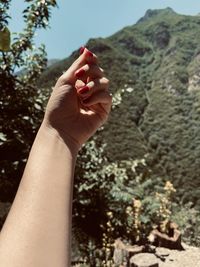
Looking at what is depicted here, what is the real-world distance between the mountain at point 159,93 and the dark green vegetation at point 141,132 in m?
0.06

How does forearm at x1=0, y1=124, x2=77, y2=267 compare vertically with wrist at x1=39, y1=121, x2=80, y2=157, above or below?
below

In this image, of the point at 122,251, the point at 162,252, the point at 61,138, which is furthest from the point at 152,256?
the point at 61,138

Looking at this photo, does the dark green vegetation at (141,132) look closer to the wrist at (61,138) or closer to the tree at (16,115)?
the tree at (16,115)

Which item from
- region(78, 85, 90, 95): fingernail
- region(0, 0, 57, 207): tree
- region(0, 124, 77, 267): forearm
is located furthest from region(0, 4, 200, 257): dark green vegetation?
region(0, 124, 77, 267): forearm

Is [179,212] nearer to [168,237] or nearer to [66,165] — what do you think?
[168,237]

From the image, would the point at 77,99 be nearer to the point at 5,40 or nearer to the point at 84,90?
the point at 84,90

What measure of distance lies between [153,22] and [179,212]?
42.4m

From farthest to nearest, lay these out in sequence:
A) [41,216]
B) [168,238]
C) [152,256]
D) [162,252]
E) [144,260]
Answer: [168,238]
[162,252]
[152,256]
[144,260]
[41,216]

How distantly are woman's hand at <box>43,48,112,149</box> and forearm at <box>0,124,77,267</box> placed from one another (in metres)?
0.10

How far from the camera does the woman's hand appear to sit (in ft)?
3.79

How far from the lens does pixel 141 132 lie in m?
32.1

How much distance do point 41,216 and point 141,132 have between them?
31.3m

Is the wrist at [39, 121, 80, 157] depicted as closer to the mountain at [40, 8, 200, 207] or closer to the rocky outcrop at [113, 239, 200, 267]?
the rocky outcrop at [113, 239, 200, 267]

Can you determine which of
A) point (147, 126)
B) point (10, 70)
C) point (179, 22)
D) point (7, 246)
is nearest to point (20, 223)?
point (7, 246)
